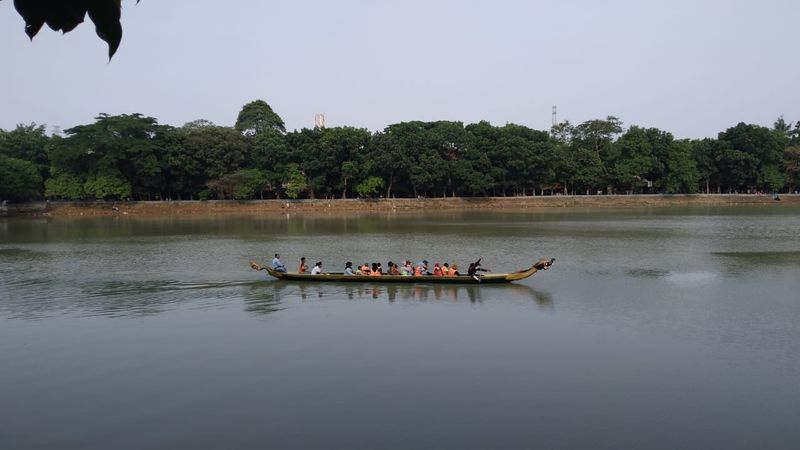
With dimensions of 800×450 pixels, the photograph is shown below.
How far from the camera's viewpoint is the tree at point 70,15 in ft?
7.63

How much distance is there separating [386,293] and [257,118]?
233 ft

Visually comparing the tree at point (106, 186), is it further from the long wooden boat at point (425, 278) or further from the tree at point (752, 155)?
the tree at point (752, 155)

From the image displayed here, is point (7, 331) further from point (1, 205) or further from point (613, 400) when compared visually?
point (1, 205)

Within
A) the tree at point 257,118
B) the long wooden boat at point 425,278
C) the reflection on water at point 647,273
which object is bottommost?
the reflection on water at point 647,273

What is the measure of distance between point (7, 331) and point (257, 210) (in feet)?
152

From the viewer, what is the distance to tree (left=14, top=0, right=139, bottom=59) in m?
2.33

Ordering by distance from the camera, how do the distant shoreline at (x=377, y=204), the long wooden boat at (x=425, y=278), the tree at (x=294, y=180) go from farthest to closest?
the tree at (x=294, y=180) → the distant shoreline at (x=377, y=204) → the long wooden boat at (x=425, y=278)

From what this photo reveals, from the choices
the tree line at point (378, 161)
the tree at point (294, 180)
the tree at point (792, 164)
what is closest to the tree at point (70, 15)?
the tree line at point (378, 161)

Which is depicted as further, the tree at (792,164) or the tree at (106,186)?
the tree at (792,164)

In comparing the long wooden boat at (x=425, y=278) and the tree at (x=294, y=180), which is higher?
the tree at (x=294, y=180)

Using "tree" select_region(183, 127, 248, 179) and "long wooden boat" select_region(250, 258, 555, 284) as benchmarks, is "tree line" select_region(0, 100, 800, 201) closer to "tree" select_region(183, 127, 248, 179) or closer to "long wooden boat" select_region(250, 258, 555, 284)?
"tree" select_region(183, 127, 248, 179)

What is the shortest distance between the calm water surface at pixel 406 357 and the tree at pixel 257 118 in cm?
6084

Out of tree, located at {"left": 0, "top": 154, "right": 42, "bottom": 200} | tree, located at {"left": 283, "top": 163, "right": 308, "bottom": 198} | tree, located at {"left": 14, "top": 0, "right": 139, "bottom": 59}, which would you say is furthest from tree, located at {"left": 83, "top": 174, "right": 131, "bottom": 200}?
tree, located at {"left": 14, "top": 0, "right": 139, "bottom": 59}

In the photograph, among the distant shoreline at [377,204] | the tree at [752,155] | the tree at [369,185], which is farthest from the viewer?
the tree at [752,155]
